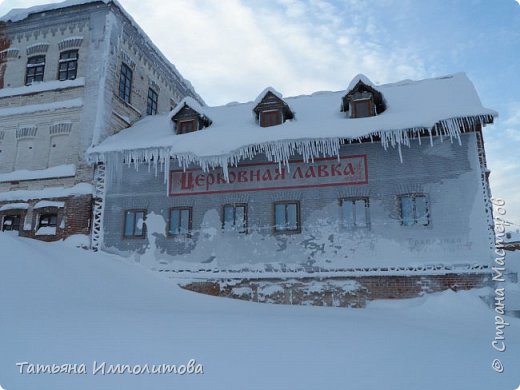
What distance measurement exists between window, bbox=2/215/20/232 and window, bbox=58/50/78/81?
5.61 m

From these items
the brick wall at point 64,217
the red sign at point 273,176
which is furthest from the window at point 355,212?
the brick wall at point 64,217

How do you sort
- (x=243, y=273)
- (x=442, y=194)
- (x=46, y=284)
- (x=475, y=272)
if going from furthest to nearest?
1. (x=243, y=273)
2. (x=442, y=194)
3. (x=475, y=272)
4. (x=46, y=284)

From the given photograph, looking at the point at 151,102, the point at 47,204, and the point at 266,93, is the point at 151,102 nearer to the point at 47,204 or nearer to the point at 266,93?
the point at 47,204

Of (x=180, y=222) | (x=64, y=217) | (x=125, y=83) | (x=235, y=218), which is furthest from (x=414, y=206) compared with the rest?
(x=125, y=83)

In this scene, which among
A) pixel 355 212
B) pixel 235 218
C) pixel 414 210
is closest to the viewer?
pixel 414 210

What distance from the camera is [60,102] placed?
16.1 meters

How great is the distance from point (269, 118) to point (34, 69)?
403 inches

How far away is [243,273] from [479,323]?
6.23 meters

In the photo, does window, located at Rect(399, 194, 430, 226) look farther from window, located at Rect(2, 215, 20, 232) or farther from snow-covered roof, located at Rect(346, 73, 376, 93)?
window, located at Rect(2, 215, 20, 232)

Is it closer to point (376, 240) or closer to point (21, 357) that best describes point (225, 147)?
point (376, 240)

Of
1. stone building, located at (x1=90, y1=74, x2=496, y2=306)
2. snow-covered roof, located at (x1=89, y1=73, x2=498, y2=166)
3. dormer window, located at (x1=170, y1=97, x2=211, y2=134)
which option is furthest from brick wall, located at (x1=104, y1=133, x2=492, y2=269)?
dormer window, located at (x1=170, y1=97, x2=211, y2=134)

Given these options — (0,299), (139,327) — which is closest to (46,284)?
(0,299)

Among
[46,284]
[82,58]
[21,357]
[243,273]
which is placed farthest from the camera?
[82,58]

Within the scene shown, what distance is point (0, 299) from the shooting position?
7273 millimetres
